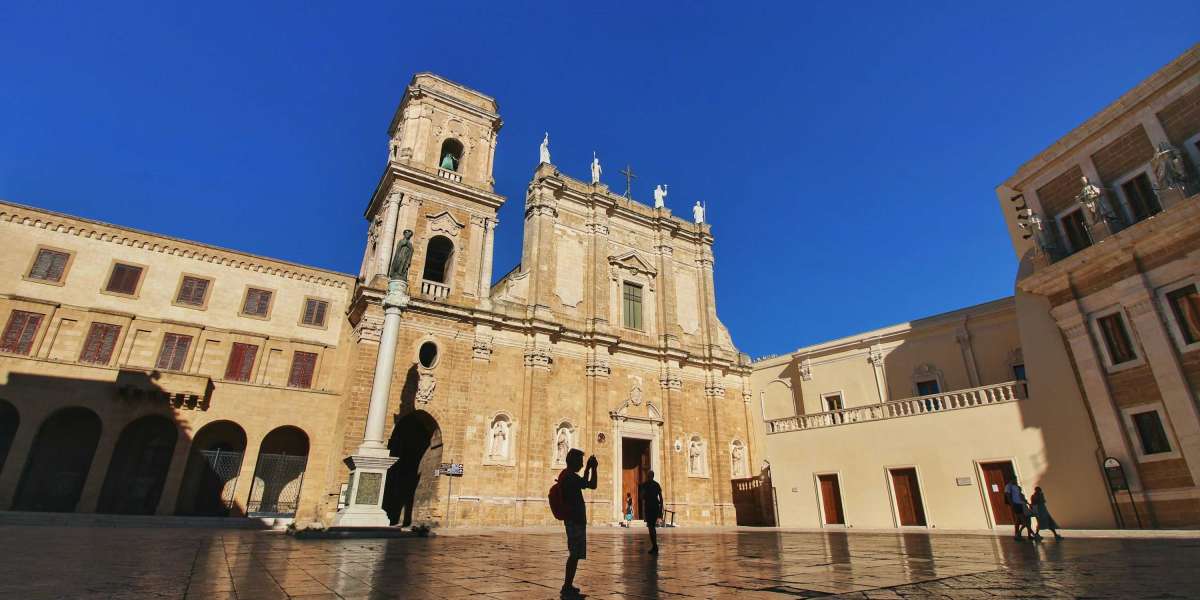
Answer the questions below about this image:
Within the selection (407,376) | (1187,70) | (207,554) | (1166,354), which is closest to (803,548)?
(207,554)

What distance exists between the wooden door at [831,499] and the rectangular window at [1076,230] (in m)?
9.99

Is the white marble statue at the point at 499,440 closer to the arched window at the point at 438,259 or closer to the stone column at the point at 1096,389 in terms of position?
the arched window at the point at 438,259

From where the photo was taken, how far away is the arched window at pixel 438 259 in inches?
861

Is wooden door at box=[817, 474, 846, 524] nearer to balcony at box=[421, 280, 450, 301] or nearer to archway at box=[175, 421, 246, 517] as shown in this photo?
balcony at box=[421, 280, 450, 301]

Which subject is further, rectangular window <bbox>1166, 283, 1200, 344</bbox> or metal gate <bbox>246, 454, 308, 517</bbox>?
metal gate <bbox>246, 454, 308, 517</bbox>

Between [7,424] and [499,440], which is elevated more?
[7,424]

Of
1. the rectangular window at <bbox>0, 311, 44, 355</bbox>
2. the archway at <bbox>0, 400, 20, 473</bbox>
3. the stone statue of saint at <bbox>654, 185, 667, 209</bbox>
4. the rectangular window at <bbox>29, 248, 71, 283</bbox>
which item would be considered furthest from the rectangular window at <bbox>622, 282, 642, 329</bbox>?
the archway at <bbox>0, 400, 20, 473</bbox>

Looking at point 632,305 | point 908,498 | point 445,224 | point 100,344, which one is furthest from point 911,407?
point 100,344

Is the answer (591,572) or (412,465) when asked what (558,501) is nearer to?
(591,572)

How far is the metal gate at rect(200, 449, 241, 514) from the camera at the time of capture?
1962 centimetres

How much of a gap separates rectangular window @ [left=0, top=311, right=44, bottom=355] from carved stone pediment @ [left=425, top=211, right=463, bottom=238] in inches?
524

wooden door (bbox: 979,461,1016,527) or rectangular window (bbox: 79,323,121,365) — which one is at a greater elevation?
rectangular window (bbox: 79,323,121,365)

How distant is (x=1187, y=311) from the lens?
13211 millimetres

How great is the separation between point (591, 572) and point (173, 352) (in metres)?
20.6
